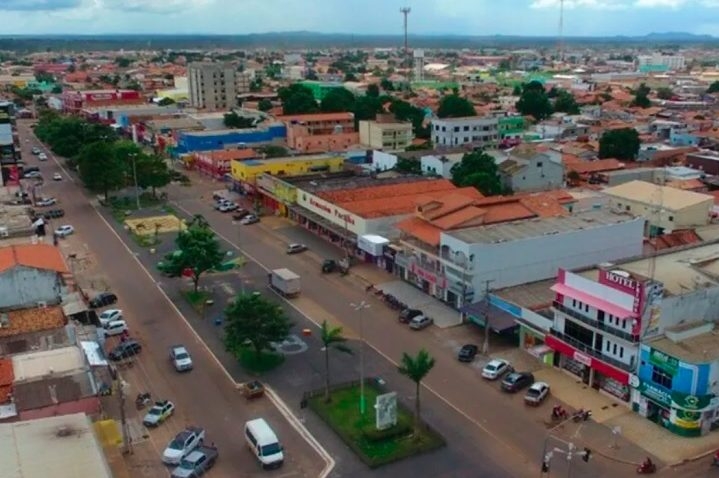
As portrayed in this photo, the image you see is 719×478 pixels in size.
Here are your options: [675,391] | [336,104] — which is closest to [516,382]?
[675,391]

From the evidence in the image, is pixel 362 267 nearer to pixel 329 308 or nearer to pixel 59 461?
pixel 329 308

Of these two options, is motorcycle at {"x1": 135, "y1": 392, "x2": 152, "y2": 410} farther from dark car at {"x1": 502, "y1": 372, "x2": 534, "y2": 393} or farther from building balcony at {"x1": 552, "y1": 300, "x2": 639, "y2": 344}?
building balcony at {"x1": 552, "y1": 300, "x2": 639, "y2": 344}

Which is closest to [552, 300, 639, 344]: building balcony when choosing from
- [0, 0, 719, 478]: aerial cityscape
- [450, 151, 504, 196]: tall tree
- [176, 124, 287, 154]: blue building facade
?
[0, 0, 719, 478]: aerial cityscape

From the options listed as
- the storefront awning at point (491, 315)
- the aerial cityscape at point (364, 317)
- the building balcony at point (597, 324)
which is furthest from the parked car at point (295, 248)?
the building balcony at point (597, 324)

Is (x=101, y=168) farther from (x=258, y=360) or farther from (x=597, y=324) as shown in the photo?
(x=597, y=324)

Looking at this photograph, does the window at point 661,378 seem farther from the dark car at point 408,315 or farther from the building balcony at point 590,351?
the dark car at point 408,315
